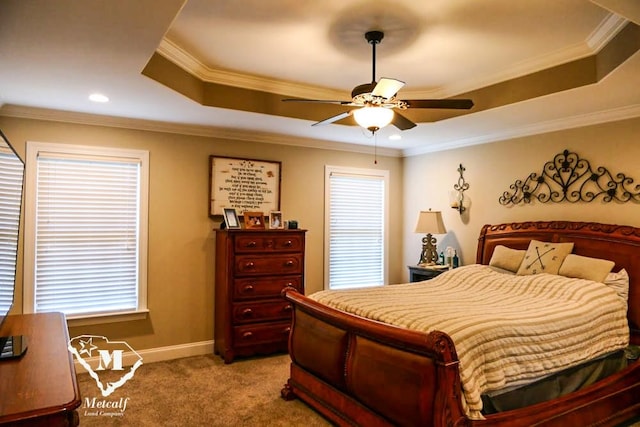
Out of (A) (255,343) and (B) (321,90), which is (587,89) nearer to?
(B) (321,90)

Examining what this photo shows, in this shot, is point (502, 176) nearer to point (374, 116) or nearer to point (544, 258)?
point (544, 258)

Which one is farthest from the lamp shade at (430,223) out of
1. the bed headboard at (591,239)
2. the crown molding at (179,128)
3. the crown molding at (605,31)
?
the crown molding at (605,31)

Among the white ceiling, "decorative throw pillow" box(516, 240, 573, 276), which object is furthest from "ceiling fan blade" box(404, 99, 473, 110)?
"decorative throw pillow" box(516, 240, 573, 276)

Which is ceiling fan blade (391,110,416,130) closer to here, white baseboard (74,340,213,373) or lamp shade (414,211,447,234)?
lamp shade (414,211,447,234)

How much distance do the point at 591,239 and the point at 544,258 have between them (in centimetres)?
41

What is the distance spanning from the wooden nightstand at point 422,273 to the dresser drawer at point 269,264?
4.56 ft

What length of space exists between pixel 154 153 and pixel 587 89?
375 centimetres

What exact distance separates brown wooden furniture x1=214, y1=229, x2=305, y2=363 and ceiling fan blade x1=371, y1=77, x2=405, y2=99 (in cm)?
206

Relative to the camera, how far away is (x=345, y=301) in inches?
118

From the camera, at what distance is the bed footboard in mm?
2027

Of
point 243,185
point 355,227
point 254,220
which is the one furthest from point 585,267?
point 243,185

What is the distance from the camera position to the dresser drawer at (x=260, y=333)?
4.09m

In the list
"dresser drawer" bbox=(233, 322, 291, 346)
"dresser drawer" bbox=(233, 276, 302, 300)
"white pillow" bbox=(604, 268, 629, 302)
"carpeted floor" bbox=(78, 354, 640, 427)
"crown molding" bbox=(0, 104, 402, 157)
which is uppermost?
"crown molding" bbox=(0, 104, 402, 157)

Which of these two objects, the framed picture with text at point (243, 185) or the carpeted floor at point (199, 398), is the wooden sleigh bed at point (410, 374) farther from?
the framed picture with text at point (243, 185)
